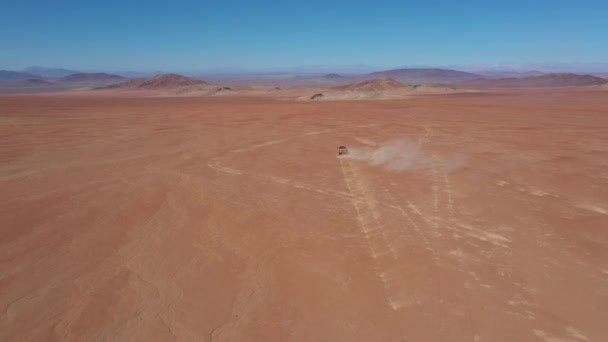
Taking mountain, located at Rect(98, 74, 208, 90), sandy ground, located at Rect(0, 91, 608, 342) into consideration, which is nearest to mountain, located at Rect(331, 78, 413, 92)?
mountain, located at Rect(98, 74, 208, 90)

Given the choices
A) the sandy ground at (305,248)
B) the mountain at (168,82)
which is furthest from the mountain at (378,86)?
the sandy ground at (305,248)

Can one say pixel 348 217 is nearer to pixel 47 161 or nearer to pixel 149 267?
pixel 149 267

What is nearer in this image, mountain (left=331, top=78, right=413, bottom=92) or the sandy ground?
the sandy ground

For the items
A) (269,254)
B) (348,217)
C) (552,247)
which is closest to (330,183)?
(348,217)

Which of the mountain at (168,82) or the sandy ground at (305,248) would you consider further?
the mountain at (168,82)

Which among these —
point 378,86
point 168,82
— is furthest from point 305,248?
point 168,82

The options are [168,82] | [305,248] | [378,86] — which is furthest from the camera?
[168,82]

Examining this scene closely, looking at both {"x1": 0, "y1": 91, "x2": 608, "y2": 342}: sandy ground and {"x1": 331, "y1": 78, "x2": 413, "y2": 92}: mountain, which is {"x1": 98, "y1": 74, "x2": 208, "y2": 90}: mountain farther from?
{"x1": 0, "y1": 91, "x2": 608, "y2": 342}: sandy ground

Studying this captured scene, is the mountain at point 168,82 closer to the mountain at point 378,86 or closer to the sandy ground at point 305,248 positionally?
the mountain at point 378,86

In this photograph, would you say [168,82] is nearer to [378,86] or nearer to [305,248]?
[378,86]
